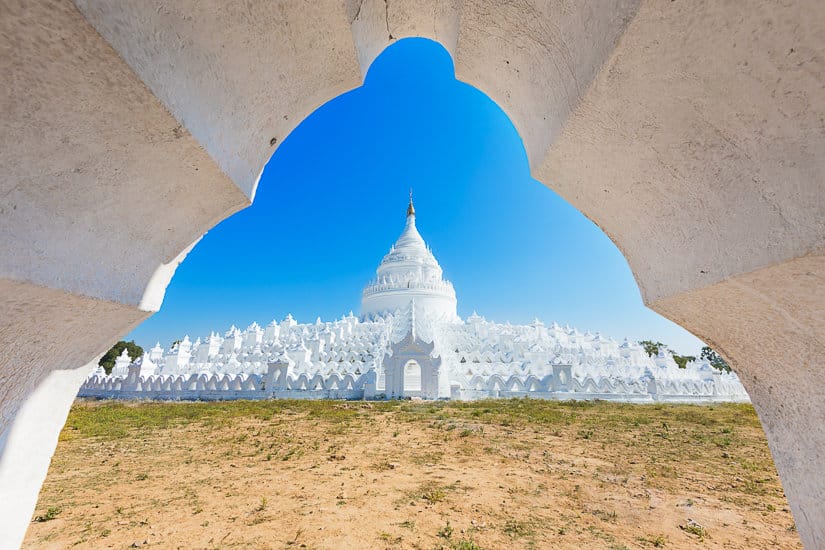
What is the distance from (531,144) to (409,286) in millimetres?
33213

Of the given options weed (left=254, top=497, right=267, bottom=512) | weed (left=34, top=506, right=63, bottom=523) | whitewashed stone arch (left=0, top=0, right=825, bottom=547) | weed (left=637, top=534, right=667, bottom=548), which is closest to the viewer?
whitewashed stone arch (left=0, top=0, right=825, bottom=547)

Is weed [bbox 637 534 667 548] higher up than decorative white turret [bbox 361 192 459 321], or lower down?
lower down

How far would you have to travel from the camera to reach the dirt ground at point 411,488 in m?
4.64

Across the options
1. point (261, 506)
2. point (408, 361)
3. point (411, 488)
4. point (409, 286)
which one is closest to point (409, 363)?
point (408, 361)

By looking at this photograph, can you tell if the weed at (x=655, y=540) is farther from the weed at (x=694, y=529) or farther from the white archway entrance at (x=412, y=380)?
the white archway entrance at (x=412, y=380)

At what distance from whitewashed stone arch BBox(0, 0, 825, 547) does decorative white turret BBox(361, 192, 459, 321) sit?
1240 inches

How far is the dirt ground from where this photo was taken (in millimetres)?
4645

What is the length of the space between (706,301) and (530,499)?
16.7 ft

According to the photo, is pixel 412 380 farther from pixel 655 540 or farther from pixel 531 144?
pixel 531 144

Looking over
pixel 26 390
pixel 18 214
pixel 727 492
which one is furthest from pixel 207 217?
pixel 727 492

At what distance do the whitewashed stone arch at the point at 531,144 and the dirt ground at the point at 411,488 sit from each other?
3303mm

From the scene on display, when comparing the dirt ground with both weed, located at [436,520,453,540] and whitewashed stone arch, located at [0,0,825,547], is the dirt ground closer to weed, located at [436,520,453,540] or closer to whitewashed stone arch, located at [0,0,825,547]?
weed, located at [436,520,453,540]

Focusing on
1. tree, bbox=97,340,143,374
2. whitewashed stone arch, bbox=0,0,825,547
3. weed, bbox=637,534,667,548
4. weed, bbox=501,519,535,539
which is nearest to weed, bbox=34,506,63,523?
whitewashed stone arch, bbox=0,0,825,547

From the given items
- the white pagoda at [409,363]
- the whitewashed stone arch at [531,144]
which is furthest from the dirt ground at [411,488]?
the white pagoda at [409,363]
